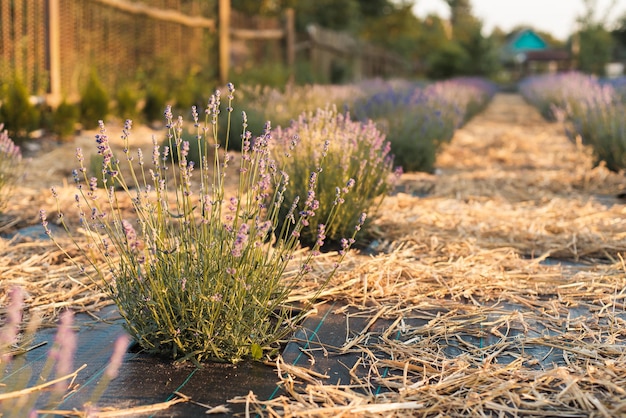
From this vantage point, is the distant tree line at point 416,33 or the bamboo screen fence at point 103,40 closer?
the bamboo screen fence at point 103,40

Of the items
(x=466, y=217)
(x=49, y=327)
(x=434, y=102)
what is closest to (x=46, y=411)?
(x=49, y=327)

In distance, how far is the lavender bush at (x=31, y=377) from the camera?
186 centimetres

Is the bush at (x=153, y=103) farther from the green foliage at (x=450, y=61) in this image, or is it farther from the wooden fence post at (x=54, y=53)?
the green foliage at (x=450, y=61)

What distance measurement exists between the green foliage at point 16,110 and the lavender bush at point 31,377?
4738 mm

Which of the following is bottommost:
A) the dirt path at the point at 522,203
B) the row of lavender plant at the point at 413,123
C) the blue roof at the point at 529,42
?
the dirt path at the point at 522,203

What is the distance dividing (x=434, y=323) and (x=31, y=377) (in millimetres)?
1406

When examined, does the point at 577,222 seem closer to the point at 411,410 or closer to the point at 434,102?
the point at 411,410

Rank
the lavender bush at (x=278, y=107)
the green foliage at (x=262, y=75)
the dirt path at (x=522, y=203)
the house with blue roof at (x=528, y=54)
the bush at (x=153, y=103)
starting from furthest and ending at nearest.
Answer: the house with blue roof at (x=528, y=54)
the green foliage at (x=262, y=75)
the bush at (x=153, y=103)
the lavender bush at (x=278, y=107)
the dirt path at (x=522, y=203)

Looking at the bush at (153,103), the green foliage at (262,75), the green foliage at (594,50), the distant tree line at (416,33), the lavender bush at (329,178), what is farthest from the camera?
the green foliage at (594,50)

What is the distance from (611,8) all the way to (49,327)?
3709 cm

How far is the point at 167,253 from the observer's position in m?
2.19

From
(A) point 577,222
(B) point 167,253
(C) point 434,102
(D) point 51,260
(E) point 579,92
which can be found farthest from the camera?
(E) point 579,92

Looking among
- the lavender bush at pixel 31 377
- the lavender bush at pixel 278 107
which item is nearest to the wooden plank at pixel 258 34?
the lavender bush at pixel 278 107

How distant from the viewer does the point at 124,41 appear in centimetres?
945
